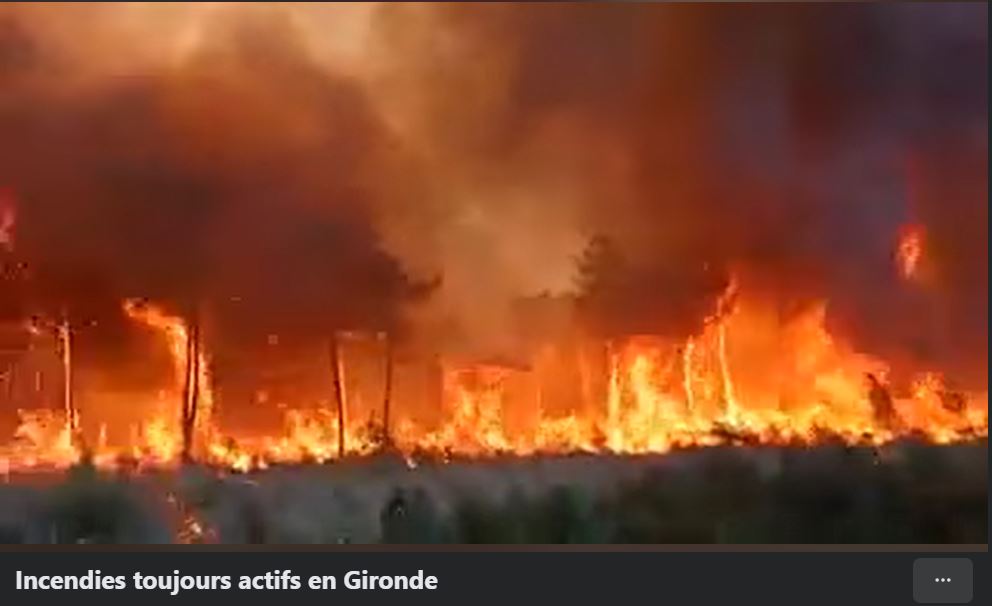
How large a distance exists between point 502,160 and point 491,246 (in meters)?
0.28

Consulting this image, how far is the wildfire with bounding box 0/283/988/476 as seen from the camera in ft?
12.5

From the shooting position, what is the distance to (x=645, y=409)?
13.3 ft

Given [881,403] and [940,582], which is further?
→ [881,403]

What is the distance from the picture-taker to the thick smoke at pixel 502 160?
11.9ft

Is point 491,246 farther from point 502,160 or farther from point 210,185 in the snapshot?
point 210,185

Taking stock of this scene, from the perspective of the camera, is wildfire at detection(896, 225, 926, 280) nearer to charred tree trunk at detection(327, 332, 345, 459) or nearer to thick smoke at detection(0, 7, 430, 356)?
thick smoke at detection(0, 7, 430, 356)

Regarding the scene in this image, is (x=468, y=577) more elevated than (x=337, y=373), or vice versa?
(x=337, y=373)

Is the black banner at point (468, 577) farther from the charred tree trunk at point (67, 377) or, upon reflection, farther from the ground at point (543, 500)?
the charred tree trunk at point (67, 377)

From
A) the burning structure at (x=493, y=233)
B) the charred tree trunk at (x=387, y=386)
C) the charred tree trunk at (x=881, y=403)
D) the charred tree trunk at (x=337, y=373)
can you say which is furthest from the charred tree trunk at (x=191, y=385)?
the charred tree trunk at (x=881, y=403)

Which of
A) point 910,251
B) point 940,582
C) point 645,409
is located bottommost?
point 940,582

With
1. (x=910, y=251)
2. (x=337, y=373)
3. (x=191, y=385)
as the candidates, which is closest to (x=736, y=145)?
(x=910, y=251)

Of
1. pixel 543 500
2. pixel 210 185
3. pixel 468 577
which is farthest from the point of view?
pixel 210 185

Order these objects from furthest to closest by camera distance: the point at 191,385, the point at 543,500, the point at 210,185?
the point at 191,385
the point at 210,185
the point at 543,500

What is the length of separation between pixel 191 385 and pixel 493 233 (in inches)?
37.7
